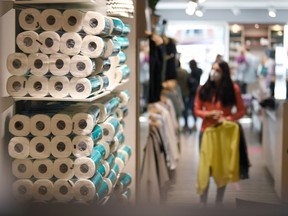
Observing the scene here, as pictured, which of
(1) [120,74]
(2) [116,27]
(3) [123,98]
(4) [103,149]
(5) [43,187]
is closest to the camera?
(5) [43,187]

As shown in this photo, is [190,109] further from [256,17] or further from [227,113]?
[227,113]

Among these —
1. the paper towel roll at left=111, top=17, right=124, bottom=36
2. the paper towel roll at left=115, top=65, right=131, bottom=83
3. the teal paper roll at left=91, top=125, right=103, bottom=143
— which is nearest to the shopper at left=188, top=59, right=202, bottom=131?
the paper towel roll at left=115, top=65, right=131, bottom=83

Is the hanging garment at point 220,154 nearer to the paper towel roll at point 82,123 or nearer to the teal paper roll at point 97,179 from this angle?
the teal paper roll at point 97,179

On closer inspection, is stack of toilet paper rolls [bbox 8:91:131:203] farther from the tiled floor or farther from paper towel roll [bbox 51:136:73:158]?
the tiled floor

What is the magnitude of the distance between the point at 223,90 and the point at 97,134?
242 cm

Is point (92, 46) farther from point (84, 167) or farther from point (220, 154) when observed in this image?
point (220, 154)

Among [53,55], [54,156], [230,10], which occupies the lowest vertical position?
[54,156]

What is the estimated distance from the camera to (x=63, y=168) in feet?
6.66

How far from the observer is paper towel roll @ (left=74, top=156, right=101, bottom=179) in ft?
6.63

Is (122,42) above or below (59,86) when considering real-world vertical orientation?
above

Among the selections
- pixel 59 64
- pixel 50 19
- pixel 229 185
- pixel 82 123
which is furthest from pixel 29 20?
pixel 229 185

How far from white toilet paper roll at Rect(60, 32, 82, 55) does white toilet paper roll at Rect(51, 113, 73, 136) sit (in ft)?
0.78

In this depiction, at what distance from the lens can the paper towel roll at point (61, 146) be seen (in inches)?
78.7

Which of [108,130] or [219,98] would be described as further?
[219,98]
